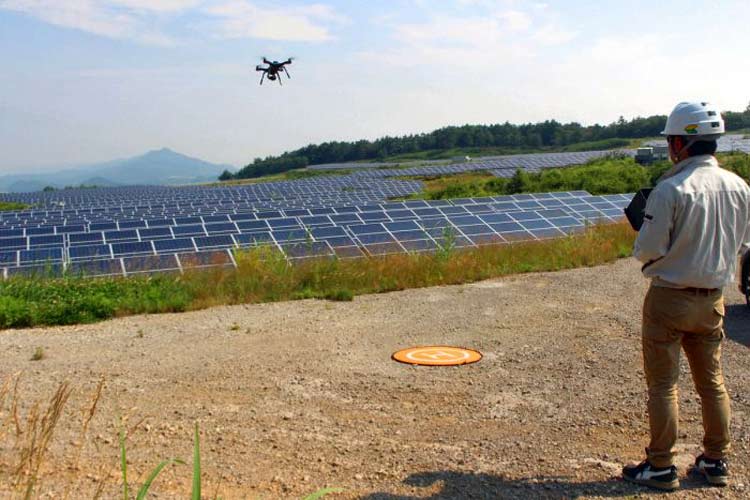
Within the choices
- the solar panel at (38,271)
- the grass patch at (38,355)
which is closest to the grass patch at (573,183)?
the solar panel at (38,271)

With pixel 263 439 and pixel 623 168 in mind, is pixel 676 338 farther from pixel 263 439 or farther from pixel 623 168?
pixel 623 168

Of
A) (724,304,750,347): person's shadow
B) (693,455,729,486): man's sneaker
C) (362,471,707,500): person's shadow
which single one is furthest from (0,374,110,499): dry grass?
(724,304,750,347): person's shadow

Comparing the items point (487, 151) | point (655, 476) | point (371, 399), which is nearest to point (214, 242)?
point (371, 399)

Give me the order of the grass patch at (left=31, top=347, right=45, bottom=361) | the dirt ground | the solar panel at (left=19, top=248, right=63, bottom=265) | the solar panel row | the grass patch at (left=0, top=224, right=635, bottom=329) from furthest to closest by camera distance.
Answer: the solar panel row → the solar panel at (left=19, top=248, right=63, bottom=265) → the grass patch at (left=0, top=224, right=635, bottom=329) → the grass patch at (left=31, top=347, right=45, bottom=361) → the dirt ground

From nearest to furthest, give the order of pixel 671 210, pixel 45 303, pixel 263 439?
pixel 671 210 < pixel 263 439 < pixel 45 303

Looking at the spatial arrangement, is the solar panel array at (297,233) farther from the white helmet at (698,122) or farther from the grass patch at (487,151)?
the grass patch at (487,151)

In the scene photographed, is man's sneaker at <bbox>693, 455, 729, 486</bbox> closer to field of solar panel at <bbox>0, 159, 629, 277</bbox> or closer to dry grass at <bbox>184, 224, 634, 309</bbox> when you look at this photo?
dry grass at <bbox>184, 224, 634, 309</bbox>

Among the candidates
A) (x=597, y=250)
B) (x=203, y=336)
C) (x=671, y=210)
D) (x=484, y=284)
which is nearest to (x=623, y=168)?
(x=597, y=250)
